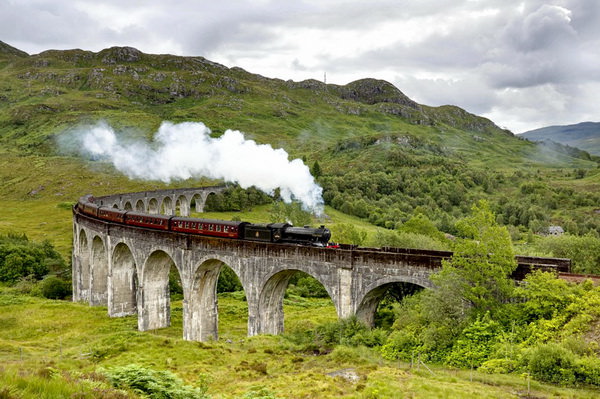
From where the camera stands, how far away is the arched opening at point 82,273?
57.0 metres

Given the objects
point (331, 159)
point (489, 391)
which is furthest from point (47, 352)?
point (331, 159)

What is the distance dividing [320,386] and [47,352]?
26597 mm

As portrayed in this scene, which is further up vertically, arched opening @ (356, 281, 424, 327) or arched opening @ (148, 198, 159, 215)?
arched opening @ (148, 198, 159, 215)

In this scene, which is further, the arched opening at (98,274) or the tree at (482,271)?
the arched opening at (98,274)

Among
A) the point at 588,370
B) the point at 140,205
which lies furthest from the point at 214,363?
the point at 140,205

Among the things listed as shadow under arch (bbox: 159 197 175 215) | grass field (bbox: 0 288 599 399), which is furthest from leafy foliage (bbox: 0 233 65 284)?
shadow under arch (bbox: 159 197 175 215)

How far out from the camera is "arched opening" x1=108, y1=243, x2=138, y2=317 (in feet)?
161

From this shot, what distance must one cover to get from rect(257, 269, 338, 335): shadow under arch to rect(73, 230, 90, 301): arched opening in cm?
3228

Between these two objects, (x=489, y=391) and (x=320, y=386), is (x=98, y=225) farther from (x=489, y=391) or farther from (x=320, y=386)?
(x=489, y=391)

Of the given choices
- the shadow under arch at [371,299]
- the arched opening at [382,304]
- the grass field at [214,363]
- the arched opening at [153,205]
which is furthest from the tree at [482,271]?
the arched opening at [153,205]

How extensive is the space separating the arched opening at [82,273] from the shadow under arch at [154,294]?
16765 mm

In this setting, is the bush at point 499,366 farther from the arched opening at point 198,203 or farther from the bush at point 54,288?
the arched opening at point 198,203

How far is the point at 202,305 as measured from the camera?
40.8m

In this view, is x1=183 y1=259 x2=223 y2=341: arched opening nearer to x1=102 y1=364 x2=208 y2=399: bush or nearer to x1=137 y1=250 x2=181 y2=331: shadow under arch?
x1=137 y1=250 x2=181 y2=331: shadow under arch
